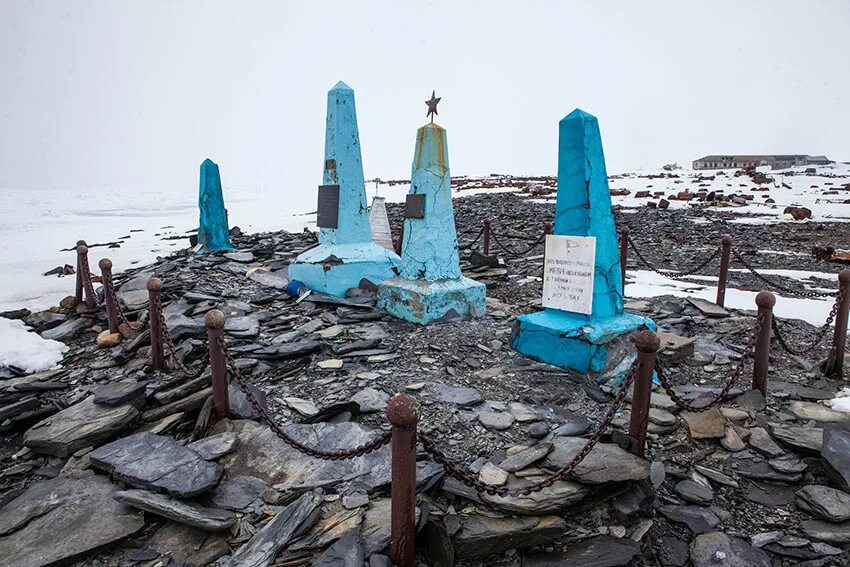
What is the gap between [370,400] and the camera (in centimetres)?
456

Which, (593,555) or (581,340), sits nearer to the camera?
(593,555)

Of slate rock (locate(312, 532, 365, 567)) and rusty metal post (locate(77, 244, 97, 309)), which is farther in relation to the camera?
rusty metal post (locate(77, 244, 97, 309))

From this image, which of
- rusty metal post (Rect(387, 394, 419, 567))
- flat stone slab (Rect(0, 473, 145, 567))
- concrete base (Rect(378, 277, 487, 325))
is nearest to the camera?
rusty metal post (Rect(387, 394, 419, 567))

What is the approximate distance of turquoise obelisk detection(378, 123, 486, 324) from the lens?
6848mm

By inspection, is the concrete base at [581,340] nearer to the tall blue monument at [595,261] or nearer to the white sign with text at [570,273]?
the tall blue monument at [595,261]

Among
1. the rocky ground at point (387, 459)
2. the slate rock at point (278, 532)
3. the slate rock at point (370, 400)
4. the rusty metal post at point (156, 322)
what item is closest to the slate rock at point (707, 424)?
the rocky ground at point (387, 459)

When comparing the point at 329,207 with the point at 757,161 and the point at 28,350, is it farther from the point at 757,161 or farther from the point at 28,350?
the point at 757,161

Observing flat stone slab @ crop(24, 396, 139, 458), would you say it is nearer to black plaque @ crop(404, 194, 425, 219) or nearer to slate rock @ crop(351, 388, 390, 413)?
slate rock @ crop(351, 388, 390, 413)

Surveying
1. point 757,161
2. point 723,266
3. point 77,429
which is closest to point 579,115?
point 723,266

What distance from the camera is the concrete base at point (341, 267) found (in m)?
7.88

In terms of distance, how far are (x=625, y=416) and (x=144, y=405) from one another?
13.3ft

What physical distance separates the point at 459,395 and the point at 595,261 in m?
1.90

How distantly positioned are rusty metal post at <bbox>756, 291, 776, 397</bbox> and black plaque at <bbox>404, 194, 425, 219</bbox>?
4013 millimetres

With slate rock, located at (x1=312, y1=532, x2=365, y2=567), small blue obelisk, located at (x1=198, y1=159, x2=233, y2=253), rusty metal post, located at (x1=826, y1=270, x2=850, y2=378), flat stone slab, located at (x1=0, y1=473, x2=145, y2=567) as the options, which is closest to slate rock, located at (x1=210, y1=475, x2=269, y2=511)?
flat stone slab, located at (x1=0, y1=473, x2=145, y2=567)
